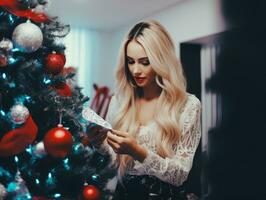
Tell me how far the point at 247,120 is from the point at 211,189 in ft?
1.81

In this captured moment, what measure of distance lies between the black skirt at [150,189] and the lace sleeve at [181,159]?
1.6 inches

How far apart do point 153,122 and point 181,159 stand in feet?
0.58

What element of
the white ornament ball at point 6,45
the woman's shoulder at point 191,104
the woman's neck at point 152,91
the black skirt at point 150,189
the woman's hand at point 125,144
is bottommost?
the black skirt at point 150,189

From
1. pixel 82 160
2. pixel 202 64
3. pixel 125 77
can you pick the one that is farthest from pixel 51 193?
pixel 202 64

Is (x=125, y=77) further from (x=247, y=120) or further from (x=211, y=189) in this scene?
(x=211, y=189)

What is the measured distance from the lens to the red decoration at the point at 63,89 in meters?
1.15

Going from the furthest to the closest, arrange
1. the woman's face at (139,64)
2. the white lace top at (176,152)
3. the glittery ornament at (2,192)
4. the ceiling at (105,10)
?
the ceiling at (105,10) → the woman's face at (139,64) → the white lace top at (176,152) → the glittery ornament at (2,192)

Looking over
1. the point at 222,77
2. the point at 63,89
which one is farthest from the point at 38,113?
the point at 222,77

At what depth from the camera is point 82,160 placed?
1217 millimetres

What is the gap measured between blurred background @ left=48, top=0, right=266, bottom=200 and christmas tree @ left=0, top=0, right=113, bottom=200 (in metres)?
0.91

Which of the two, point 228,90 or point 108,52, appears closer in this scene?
point 228,90

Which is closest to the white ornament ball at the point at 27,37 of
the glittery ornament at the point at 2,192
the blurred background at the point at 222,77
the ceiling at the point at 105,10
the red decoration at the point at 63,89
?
the red decoration at the point at 63,89

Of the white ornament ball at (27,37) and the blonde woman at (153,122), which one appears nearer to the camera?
the white ornament ball at (27,37)

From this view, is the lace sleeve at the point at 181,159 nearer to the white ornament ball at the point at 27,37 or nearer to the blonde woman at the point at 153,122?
the blonde woman at the point at 153,122
